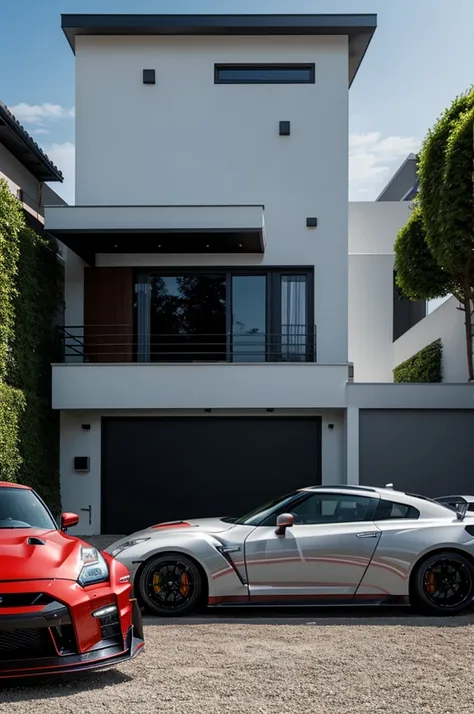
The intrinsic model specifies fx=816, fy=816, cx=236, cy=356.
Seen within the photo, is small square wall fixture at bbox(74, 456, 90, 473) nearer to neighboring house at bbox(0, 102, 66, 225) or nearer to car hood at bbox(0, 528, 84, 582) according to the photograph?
neighboring house at bbox(0, 102, 66, 225)

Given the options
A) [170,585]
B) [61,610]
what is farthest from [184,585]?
[61,610]

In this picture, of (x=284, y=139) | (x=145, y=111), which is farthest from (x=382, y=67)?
(x=145, y=111)

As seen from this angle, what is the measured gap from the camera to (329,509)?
A: 8.35 meters

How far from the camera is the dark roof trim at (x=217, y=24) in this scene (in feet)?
48.6

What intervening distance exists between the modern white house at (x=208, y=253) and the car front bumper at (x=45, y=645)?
Result: 9167 mm

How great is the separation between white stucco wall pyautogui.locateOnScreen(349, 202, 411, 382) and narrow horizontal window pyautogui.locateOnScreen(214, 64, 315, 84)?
6.69 meters

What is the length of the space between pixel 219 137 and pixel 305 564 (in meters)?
9.44

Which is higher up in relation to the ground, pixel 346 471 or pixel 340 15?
pixel 340 15

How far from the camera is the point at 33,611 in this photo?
5.02 metres

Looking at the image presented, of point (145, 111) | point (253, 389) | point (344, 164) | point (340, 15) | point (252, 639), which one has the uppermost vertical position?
point (340, 15)

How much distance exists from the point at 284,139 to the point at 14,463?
761 cm

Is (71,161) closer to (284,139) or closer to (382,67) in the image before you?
(284,139)

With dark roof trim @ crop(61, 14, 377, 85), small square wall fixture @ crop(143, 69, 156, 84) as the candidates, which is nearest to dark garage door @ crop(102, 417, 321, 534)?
small square wall fixture @ crop(143, 69, 156, 84)

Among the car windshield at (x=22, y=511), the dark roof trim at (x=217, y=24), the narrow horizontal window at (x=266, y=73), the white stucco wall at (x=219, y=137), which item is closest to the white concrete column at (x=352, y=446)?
the white stucco wall at (x=219, y=137)
